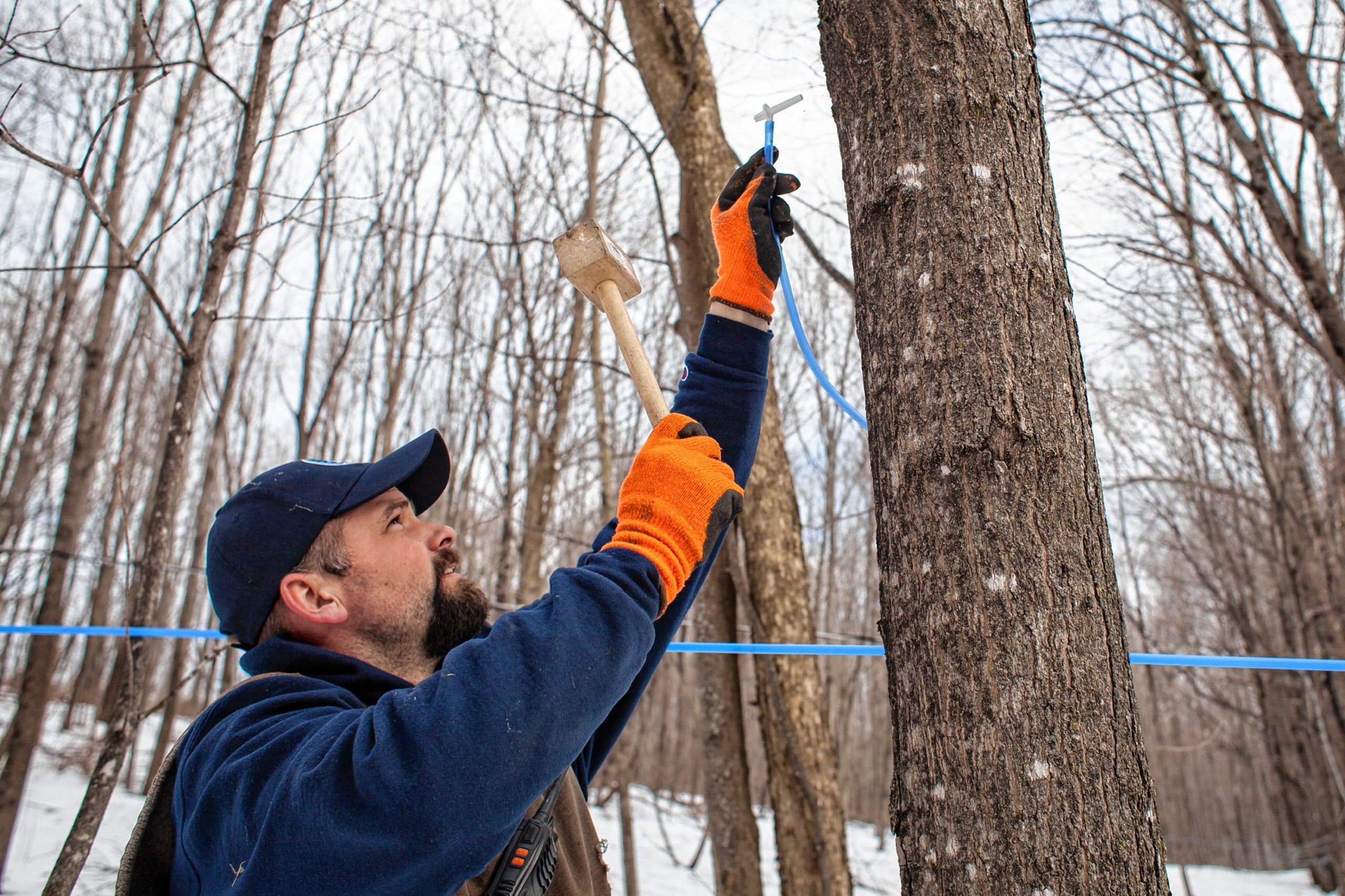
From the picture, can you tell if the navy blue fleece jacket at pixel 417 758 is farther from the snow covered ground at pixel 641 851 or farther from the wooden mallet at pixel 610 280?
the snow covered ground at pixel 641 851

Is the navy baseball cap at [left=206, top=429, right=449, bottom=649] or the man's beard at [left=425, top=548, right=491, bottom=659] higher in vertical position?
the navy baseball cap at [left=206, top=429, right=449, bottom=649]

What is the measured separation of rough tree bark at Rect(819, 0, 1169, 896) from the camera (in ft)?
3.55

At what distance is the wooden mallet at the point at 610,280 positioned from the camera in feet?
5.41

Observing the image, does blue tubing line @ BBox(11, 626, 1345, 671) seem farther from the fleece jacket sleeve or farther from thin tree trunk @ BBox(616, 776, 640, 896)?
thin tree trunk @ BBox(616, 776, 640, 896)

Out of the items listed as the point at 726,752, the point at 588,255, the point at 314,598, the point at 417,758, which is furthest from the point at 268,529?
the point at 726,752

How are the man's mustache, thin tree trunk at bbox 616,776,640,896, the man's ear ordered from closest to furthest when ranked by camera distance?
the man's ear → the man's mustache → thin tree trunk at bbox 616,776,640,896

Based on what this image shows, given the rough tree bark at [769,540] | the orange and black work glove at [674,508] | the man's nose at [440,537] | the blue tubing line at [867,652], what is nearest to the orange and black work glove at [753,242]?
the orange and black work glove at [674,508]

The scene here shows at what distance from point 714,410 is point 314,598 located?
2.83 feet

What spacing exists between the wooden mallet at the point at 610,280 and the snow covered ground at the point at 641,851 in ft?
8.04

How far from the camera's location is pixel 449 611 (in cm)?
155

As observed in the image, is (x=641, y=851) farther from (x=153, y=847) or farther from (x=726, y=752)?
(x=153, y=847)

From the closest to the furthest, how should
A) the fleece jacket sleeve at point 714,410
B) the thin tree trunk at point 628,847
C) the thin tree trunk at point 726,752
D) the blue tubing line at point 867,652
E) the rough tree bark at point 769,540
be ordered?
1. the fleece jacket sleeve at point 714,410
2. the blue tubing line at point 867,652
3. the rough tree bark at point 769,540
4. the thin tree trunk at point 726,752
5. the thin tree trunk at point 628,847

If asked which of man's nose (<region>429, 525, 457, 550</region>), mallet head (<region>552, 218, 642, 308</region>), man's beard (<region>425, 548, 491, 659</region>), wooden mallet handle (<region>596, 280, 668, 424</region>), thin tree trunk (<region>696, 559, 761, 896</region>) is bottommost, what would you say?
thin tree trunk (<region>696, 559, 761, 896</region>)

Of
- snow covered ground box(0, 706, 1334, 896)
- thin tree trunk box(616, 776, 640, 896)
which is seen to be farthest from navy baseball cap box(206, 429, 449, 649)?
thin tree trunk box(616, 776, 640, 896)
